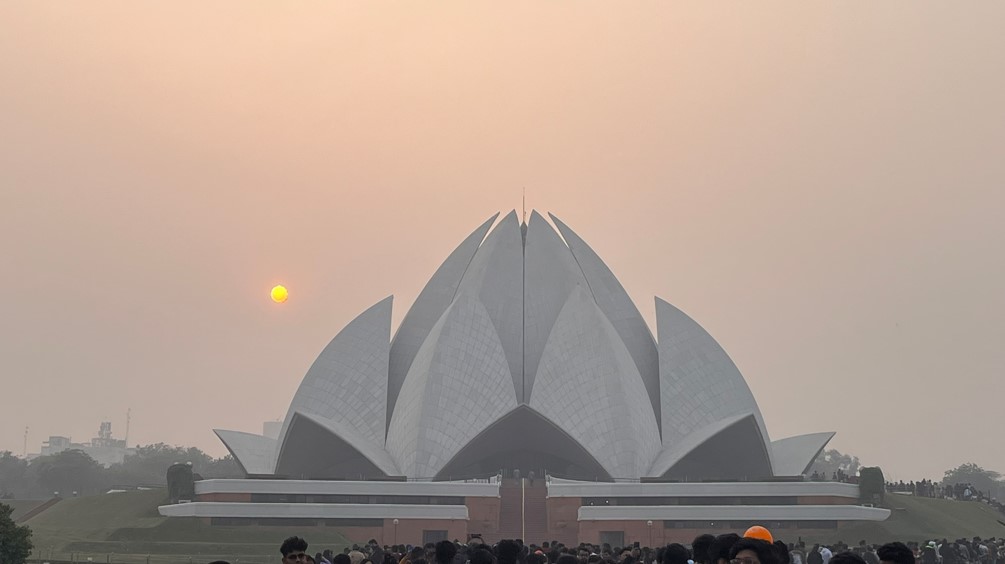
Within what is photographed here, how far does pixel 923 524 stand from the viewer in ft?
114

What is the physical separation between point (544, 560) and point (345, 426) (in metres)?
32.4

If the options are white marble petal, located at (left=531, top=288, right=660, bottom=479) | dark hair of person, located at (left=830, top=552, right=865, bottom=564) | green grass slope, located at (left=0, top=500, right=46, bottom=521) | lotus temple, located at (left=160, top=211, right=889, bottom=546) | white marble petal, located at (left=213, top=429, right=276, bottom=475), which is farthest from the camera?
white marble petal, located at (left=213, top=429, right=276, bottom=475)

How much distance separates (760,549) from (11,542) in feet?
63.2

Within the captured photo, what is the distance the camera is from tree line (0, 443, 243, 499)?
67125 mm

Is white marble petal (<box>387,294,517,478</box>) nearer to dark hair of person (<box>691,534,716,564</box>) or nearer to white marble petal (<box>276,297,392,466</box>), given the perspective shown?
white marble petal (<box>276,297,392,466</box>)

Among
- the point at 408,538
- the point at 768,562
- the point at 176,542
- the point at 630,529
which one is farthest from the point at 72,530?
the point at 768,562

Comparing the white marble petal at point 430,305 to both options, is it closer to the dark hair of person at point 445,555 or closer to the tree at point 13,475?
the dark hair of person at point 445,555

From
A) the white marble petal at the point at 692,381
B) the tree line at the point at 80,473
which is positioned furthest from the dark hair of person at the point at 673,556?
the tree line at the point at 80,473

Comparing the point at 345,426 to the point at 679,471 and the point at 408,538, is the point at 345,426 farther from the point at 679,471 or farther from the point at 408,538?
the point at 679,471

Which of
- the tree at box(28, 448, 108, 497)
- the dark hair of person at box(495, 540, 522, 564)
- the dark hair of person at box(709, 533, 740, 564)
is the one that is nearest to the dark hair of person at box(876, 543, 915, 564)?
the dark hair of person at box(709, 533, 740, 564)

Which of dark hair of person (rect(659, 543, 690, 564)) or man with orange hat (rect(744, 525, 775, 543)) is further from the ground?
man with orange hat (rect(744, 525, 775, 543))

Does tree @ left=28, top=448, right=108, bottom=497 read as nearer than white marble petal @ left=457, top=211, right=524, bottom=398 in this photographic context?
No

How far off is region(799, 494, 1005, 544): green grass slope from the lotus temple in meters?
0.73

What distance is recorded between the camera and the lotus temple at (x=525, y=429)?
3494 cm
